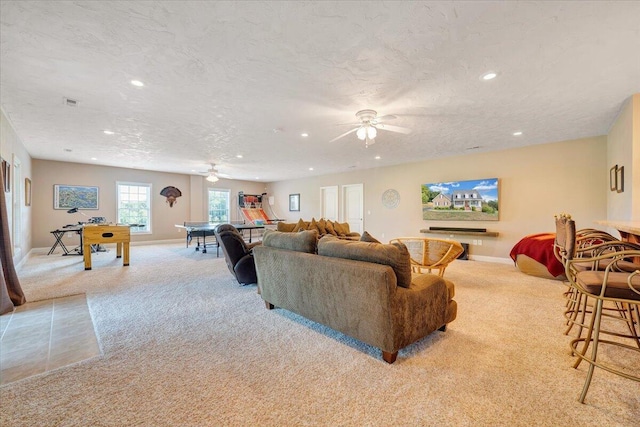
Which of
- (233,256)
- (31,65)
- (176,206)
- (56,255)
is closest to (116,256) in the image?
(56,255)

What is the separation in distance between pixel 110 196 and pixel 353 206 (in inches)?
292

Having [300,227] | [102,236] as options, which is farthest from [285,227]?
[102,236]

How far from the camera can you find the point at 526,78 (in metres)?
2.67

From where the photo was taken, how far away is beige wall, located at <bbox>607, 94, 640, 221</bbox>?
3.10 m

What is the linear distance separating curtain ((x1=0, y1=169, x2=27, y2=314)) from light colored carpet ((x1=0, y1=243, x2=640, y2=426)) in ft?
2.68

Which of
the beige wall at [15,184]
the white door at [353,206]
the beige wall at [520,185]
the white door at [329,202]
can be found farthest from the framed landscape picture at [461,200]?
the beige wall at [15,184]

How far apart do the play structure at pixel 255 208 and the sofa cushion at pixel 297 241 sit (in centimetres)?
707

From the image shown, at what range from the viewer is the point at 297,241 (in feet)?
8.92

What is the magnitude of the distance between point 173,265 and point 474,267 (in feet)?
19.7

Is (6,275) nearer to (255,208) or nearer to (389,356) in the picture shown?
(389,356)

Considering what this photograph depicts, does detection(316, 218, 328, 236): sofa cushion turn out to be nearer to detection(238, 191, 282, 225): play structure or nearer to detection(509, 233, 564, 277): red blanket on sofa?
detection(509, 233, 564, 277): red blanket on sofa

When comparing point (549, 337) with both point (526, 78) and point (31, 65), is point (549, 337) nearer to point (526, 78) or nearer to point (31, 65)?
point (526, 78)

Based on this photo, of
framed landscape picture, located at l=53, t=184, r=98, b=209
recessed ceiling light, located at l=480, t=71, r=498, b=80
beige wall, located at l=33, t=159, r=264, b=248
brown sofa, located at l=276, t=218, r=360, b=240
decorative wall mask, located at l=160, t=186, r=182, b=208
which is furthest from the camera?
decorative wall mask, located at l=160, t=186, r=182, b=208

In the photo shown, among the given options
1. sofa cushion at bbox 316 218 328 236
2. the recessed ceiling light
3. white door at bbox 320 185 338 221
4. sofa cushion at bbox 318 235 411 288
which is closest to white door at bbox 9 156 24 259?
sofa cushion at bbox 316 218 328 236
